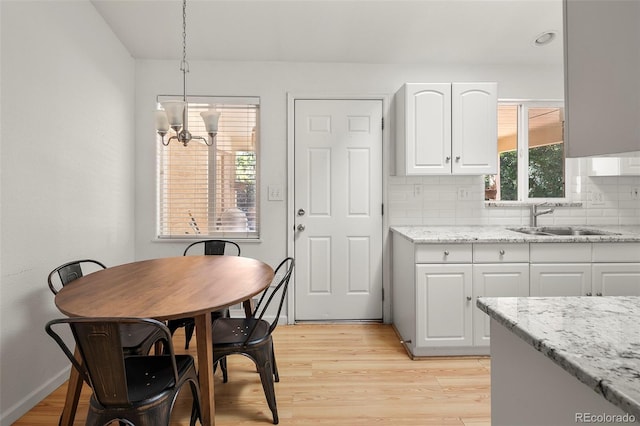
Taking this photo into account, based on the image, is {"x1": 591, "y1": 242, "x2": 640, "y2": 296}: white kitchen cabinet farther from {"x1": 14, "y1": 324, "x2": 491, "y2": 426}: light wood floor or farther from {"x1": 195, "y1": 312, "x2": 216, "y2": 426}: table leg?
{"x1": 195, "y1": 312, "x2": 216, "y2": 426}: table leg

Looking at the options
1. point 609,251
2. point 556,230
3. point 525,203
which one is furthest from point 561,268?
point 525,203

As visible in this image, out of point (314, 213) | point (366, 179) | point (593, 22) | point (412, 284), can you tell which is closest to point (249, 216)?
point (314, 213)

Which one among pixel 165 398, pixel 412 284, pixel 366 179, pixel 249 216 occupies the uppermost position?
pixel 366 179

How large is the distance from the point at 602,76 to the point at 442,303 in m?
2.30

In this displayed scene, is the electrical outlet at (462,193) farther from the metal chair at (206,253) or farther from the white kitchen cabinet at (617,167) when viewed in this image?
the metal chair at (206,253)

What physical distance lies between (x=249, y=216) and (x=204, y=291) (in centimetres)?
188

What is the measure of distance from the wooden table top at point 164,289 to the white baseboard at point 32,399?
2.39 feet

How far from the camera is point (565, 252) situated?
2736mm

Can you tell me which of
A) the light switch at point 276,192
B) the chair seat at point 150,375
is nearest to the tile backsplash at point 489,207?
the light switch at point 276,192

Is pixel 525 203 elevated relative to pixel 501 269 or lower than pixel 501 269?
elevated

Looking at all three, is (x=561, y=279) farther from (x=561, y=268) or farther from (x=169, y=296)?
(x=169, y=296)

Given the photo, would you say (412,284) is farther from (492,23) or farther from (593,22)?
(593,22)

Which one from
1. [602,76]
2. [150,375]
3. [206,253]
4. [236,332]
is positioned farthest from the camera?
[206,253]

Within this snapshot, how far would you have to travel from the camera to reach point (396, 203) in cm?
357
